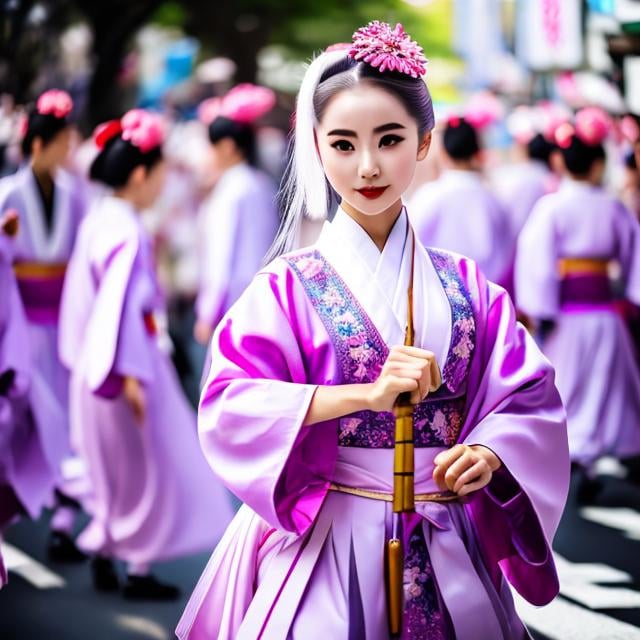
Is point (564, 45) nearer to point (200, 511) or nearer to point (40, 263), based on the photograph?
point (40, 263)

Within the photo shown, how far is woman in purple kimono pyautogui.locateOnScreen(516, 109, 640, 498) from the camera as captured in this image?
703cm

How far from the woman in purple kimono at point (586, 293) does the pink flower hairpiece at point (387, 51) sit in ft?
14.3

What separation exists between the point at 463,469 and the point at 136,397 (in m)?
3.09

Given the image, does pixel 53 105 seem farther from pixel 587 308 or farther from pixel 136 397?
pixel 587 308


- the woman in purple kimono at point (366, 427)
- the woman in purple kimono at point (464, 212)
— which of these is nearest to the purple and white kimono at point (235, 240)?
the woman in purple kimono at point (464, 212)

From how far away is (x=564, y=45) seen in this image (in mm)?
11922

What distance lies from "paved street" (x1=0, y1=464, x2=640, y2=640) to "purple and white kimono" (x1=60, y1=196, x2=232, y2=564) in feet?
Answer: 0.88

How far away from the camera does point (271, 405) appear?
2646mm

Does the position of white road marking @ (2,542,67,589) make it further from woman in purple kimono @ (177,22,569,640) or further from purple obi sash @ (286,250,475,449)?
purple obi sash @ (286,250,475,449)

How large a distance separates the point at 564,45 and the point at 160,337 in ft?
24.1

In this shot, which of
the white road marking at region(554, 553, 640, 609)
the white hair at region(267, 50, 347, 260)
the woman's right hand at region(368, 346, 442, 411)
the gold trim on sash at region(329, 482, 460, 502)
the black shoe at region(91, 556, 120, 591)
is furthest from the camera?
the black shoe at region(91, 556, 120, 591)

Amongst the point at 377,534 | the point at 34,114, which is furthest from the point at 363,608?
the point at 34,114

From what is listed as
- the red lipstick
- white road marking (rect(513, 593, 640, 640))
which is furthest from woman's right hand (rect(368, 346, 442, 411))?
white road marking (rect(513, 593, 640, 640))

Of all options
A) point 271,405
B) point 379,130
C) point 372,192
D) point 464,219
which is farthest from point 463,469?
point 464,219
